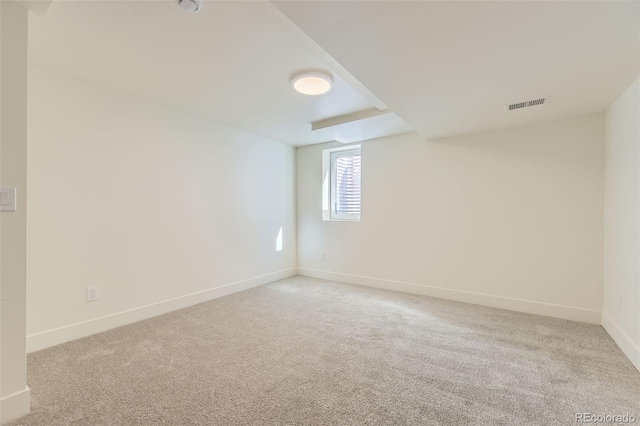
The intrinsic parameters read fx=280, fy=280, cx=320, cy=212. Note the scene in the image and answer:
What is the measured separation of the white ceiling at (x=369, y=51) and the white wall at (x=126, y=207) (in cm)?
33

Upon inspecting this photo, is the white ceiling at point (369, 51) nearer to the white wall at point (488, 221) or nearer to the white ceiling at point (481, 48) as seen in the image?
the white ceiling at point (481, 48)

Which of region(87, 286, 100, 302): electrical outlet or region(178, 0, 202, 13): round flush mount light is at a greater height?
region(178, 0, 202, 13): round flush mount light

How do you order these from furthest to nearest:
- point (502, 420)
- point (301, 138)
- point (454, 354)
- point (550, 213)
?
point (301, 138) < point (550, 213) < point (454, 354) < point (502, 420)

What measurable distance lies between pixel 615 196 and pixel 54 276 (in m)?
4.72

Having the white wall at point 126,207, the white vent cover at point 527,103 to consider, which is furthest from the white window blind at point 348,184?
the white vent cover at point 527,103

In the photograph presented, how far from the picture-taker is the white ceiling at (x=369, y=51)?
1394 millimetres

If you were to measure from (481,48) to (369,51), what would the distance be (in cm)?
65

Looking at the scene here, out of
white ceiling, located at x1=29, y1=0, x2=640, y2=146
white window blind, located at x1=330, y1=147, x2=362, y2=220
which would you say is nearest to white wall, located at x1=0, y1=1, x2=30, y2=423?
white ceiling, located at x1=29, y1=0, x2=640, y2=146

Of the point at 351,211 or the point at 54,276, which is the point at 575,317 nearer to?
the point at 351,211

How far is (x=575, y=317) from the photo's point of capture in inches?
109

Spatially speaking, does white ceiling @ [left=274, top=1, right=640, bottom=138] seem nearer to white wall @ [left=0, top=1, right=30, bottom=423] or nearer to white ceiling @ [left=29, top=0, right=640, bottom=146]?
white ceiling @ [left=29, top=0, right=640, bottom=146]

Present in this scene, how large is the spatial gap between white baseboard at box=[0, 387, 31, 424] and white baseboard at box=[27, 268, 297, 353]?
0.91m

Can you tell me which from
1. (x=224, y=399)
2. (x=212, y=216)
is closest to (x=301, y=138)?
(x=212, y=216)

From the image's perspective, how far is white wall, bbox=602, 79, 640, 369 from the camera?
2020mm
